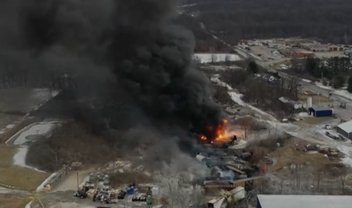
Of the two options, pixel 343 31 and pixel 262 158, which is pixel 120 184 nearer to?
pixel 262 158

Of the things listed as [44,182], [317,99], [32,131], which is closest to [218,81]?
[317,99]

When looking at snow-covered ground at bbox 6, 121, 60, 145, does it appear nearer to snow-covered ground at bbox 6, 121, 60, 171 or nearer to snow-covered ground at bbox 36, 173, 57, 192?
snow-covered ground at bbox 6, 121, 60, 171

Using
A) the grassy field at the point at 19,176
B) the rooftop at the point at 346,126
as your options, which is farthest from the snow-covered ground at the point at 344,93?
the grassy field at the point at 19,176

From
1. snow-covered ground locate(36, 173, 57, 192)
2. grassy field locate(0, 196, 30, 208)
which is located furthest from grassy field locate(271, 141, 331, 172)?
grassy field locate(0, 196, 30, 208)

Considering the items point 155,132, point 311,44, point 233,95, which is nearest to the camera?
point 155,132

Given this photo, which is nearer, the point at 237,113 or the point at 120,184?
the point at 120,184

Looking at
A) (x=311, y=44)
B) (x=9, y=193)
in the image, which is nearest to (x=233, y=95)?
(x=9, y=193)
